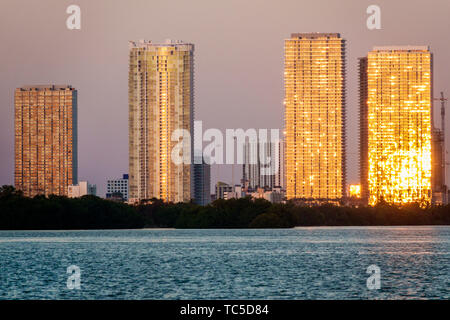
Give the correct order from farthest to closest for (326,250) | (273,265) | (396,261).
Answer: (326,250) → (396,261) → (273,265)

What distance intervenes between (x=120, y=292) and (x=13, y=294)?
847 cm

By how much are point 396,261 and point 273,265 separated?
17287 mm

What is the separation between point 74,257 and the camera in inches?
5005

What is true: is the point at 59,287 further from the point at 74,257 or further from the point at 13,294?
the point at 74,257

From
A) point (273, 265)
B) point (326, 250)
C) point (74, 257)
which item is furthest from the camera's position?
point (326, 250)

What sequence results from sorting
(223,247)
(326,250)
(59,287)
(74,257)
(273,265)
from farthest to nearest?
(223,247) → (326,250) → (74,257) → (273,265) → (59,287)
